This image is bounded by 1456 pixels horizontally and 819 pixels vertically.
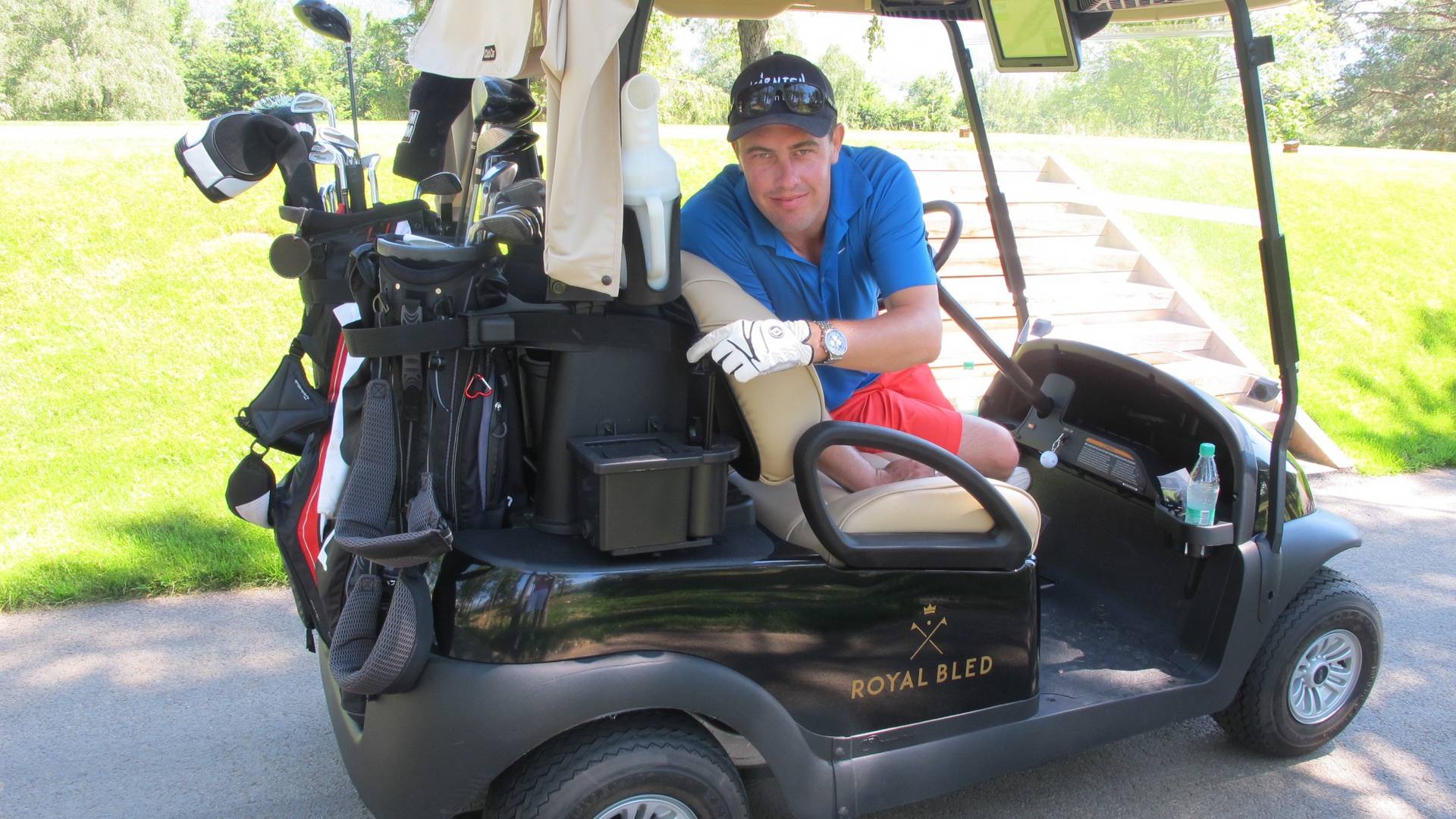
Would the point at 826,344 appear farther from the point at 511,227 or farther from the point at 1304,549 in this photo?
the point at 1304,549

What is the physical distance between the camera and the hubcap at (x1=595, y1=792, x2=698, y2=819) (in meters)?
1.94

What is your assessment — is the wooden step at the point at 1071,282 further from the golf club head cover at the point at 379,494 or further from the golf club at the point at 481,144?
the golf club head cover at the point at 379,494

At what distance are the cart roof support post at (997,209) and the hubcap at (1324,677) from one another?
1.20 metres

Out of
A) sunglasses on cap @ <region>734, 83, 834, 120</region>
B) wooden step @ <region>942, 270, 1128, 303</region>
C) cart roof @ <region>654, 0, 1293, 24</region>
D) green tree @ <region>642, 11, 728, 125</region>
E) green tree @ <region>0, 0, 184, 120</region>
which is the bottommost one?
wooden step @ <region>942, 270, 1128, 303</region>

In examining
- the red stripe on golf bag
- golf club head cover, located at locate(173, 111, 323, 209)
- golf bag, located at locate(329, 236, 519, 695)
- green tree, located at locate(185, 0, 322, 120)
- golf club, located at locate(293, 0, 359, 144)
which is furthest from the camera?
green tree, located at locate(185, 0, 322, 120)

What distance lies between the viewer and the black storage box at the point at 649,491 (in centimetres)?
193

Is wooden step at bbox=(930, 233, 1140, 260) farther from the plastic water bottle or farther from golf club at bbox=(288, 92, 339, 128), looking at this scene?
golf club at bbox=(288, 92, 339, 128)

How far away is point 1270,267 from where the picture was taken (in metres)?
2.41

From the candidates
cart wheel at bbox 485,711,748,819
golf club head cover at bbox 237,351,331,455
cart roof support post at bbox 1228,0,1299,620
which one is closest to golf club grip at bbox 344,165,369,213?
golf club head cover at bbox 237,351,331,455

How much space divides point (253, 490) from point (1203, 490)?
2174mm

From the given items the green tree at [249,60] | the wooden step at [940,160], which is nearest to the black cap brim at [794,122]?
the wooden step at [940,160]

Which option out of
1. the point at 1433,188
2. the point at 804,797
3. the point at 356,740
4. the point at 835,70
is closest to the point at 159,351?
the point at 835,70

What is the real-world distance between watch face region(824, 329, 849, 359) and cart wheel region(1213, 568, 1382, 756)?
56.0 inches

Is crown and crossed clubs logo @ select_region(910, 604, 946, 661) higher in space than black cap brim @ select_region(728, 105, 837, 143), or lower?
lower
